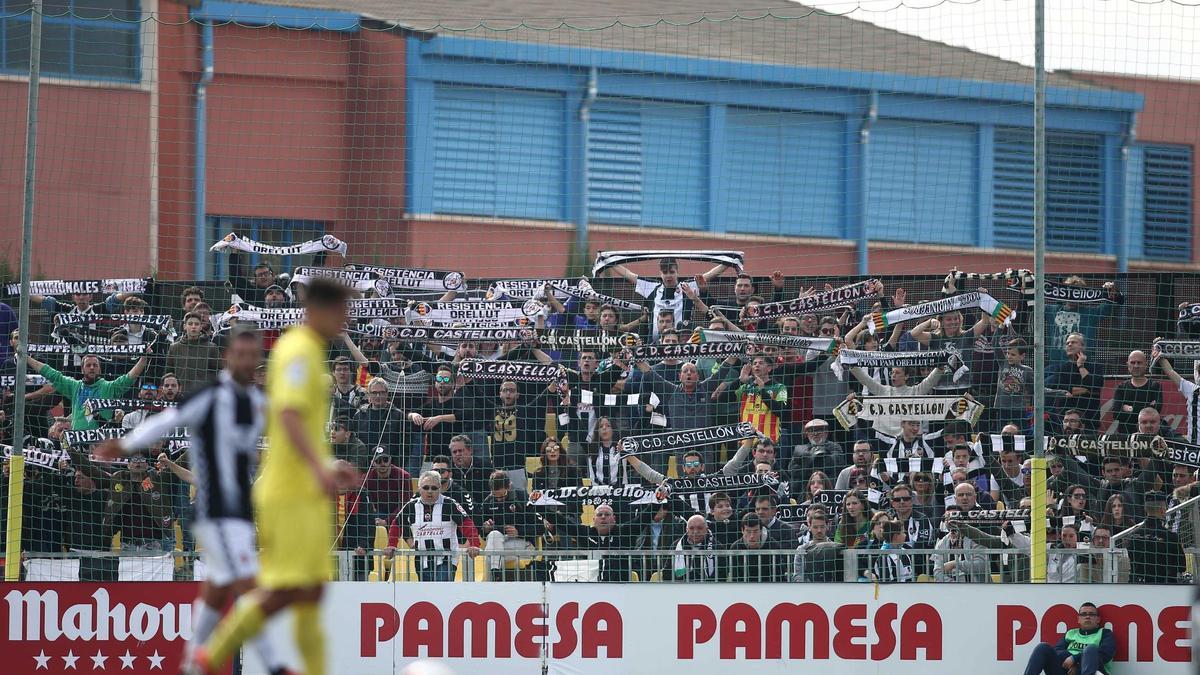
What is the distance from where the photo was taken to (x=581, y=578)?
1252cm

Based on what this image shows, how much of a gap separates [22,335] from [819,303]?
7.24 m

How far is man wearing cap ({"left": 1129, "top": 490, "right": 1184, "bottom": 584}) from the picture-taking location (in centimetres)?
1235

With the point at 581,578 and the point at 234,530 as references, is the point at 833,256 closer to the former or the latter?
the point at 581,578

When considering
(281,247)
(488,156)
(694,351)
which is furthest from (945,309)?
(488,156)

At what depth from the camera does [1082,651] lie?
38.2 feet

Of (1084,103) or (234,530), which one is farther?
(1084,103)

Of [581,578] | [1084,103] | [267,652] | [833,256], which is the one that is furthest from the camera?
[1084,103]

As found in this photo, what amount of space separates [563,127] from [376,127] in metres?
4.60

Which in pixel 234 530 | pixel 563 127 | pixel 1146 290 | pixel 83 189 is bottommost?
pixel 234 530

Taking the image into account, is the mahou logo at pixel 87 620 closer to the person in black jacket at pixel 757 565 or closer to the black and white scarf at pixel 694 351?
the person in black jacket at pixel 757 565

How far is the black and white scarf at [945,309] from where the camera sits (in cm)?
1377

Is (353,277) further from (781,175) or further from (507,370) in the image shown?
(781,175)

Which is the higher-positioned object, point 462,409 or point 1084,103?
point 1084,103

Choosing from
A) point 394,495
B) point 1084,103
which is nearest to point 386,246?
point 394,495
